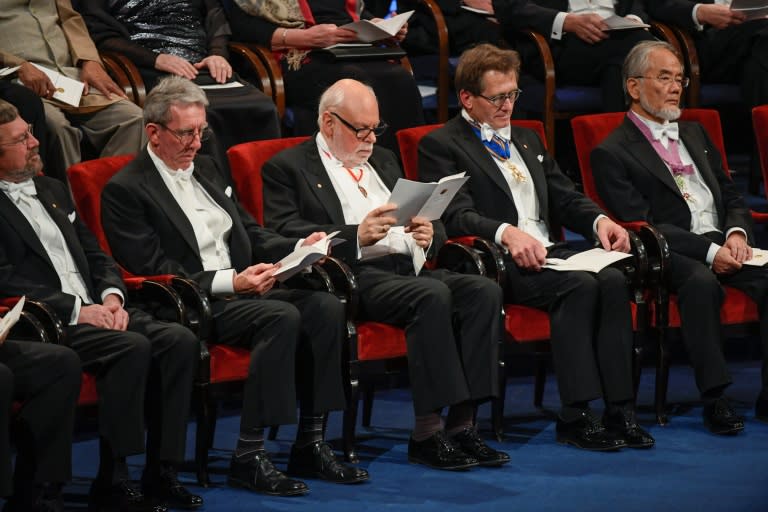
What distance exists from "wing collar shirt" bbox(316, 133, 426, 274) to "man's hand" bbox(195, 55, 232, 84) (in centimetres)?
100

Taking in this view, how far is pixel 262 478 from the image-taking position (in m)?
4.23

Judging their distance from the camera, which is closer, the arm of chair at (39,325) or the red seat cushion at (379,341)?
the arm of chair at (39,325)

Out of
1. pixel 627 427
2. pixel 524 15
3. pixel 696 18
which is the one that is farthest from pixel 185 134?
pixel 696 18

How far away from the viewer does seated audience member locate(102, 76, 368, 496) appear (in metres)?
4.24

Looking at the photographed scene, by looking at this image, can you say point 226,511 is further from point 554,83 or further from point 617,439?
point 554,83

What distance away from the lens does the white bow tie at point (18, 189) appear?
4230mm

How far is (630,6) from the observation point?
673 centimetres

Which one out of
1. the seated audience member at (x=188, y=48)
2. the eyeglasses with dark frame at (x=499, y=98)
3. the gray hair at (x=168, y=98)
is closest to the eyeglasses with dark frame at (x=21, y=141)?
the gray hair at (x=168, y=98)

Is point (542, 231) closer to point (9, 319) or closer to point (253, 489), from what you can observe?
point (253, 489)

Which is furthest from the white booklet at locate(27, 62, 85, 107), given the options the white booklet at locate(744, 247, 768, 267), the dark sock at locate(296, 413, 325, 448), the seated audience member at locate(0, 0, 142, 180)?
the white booklet at locate(744, 247, 768, 267)

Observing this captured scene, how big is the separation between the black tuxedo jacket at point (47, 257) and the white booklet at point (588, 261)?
4.86 feet

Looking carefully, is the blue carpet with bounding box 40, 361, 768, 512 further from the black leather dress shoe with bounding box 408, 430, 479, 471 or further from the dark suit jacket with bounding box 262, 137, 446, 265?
the dark suit jacket with bounding box 262, 137, 446, 265

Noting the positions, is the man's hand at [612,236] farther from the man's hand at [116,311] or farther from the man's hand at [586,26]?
the man's hand at [116,311]

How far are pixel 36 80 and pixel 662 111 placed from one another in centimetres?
234
